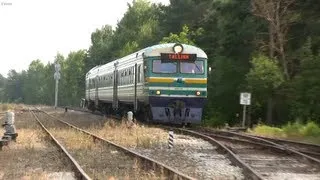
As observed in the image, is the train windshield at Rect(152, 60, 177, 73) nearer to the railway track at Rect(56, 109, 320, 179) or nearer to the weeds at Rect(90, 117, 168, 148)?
the weeds at Rect(90, 117, 168, 148)

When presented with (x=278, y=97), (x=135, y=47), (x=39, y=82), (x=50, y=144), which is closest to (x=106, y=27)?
(x=135, y=47)

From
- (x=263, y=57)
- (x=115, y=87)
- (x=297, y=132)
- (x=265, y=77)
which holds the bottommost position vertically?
(x=297, y=132)

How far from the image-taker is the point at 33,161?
13.5 metres

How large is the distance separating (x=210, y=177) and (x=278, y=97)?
21060mm

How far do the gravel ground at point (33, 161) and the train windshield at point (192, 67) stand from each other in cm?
773

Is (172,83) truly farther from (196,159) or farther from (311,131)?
(196,159)

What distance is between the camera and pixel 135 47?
77875mm

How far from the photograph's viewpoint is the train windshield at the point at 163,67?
24078 mm

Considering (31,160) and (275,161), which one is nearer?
(275,161)

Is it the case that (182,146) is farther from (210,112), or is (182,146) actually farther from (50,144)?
(210,112)

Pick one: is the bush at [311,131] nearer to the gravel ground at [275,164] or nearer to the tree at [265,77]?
the tree at [265,77]

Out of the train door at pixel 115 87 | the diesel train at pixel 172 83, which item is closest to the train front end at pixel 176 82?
the diesel train at pixel 172 83

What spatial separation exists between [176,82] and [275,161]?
1144cm

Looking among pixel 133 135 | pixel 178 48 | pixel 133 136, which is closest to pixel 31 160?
pixel 133 136
